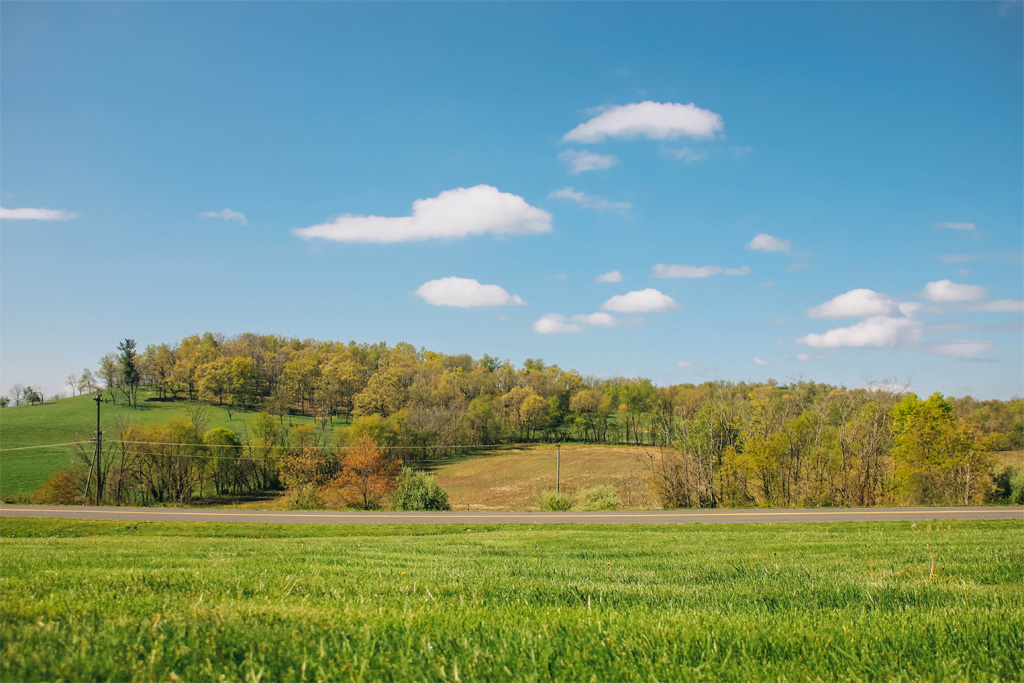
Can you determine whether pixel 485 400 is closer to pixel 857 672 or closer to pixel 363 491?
pixel 363 491

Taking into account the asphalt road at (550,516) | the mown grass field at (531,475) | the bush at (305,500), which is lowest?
the mown grass field at (531,475)

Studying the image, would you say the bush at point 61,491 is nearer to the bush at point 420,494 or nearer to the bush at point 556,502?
the bush at point 420,494

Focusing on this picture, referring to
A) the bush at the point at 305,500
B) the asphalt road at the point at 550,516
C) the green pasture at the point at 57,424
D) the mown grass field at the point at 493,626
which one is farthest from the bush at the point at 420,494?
the green pasture at the point at 57,424

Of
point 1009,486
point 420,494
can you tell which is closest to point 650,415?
point 1009,486

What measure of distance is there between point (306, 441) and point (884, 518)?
59428 mm

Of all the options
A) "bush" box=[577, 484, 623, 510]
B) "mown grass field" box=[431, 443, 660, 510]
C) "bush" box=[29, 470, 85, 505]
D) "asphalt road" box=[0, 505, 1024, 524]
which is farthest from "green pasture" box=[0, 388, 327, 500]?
"bush" box=[577, 484, 623, 510]

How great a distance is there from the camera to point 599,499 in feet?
108

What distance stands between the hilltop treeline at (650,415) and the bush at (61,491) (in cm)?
1865

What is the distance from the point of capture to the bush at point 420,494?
34750 mm

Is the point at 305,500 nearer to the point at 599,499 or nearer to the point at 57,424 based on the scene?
the point at 599,499

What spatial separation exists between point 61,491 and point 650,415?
250 ft

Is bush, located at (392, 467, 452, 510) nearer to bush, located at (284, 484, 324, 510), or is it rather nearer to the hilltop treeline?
bush, located at (284, 484, 324, 510)

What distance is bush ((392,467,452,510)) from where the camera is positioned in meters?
34.8

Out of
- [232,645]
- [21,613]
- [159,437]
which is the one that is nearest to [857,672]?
[232,645]
